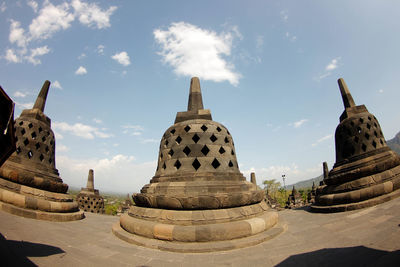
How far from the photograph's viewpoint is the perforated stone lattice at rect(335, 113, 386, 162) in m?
6.89

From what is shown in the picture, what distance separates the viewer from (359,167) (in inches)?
250

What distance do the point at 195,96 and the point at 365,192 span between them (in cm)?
605

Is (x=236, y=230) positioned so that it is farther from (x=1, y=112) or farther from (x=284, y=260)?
(x=1, y=112)

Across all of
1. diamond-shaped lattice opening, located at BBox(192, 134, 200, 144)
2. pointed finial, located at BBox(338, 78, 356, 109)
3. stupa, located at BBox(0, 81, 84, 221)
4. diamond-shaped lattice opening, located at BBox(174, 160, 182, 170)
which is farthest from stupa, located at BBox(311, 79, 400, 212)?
stupa, located at BBox(0, 81, 84, 221)

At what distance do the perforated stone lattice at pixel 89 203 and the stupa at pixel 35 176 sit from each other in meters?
6.87

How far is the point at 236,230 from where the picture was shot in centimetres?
376

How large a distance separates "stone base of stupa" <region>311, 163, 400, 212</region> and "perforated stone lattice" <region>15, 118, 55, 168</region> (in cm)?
1009

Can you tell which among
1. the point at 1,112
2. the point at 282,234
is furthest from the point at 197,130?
the point at 1,112

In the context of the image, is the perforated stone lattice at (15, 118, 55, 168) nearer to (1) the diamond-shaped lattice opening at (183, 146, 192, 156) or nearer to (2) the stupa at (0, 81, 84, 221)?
(2) the stupa at (0, 81, 84, 221)

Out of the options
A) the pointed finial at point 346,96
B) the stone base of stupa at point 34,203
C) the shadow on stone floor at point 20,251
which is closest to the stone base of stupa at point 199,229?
the shadow on stone floor at point 20,251

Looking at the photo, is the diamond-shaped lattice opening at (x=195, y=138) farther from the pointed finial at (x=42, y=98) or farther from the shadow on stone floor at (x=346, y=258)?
the pointed finial at (x=42, y=98)

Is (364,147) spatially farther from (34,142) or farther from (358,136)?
(34,142)

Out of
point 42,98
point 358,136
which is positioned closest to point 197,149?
point 358,136

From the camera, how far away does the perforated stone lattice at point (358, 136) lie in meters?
6.89
